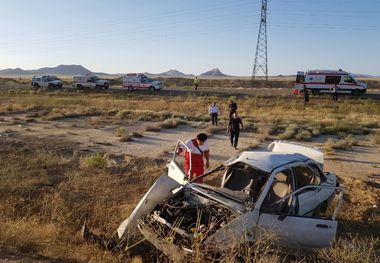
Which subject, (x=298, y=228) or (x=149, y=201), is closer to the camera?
(x=298, y=228)

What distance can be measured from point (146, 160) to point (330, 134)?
10.9 metres

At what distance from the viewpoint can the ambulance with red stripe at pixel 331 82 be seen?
4509 cm

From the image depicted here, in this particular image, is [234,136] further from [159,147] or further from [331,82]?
[331,82]

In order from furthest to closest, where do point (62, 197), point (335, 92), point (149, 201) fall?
point (335, 92) < point (62, 197) < point (149, 201)

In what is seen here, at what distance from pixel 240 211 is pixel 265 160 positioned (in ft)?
4.47

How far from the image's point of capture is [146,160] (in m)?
15.6

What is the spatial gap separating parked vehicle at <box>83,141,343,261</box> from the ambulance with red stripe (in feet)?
124

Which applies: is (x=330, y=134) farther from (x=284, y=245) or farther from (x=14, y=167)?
(x=284, y=245)

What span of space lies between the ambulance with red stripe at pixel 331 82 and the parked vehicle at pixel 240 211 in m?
37.9

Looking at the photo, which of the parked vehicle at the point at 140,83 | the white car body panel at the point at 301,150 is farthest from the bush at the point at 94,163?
the parked vehicle at the point at 140,83

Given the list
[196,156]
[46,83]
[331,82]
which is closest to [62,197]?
[196,156]

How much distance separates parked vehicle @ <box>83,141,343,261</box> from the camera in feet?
21.3

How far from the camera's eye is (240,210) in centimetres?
680

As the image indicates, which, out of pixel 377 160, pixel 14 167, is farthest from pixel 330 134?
pixel 14 167
